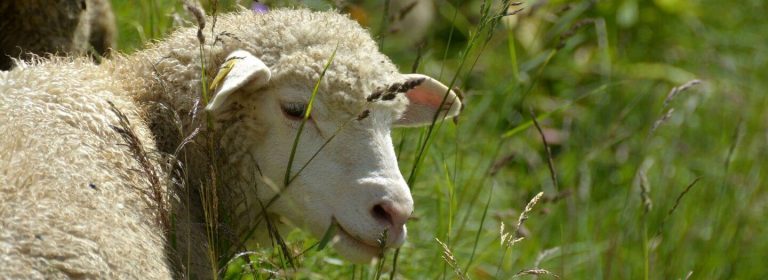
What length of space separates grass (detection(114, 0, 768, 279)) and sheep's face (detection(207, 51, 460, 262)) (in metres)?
0.14

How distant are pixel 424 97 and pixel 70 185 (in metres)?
1.42

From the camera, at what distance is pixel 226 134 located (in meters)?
3.57

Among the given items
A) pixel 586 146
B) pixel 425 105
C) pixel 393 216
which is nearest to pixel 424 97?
pixel 425 105

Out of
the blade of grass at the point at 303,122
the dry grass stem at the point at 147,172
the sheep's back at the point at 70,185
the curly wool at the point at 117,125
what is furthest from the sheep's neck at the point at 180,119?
the dry grass stem at the point at 147,172

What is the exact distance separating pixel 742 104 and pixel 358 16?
224 centimetres

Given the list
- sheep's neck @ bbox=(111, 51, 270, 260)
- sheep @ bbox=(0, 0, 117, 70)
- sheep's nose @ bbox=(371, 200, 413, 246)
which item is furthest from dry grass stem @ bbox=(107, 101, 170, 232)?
sheep @ bbox=(0, 0, 117, 70)

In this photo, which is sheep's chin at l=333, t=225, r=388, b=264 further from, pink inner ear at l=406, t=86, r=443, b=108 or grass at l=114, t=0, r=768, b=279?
pink inner ear at l=406, t=86, r=443, b=108

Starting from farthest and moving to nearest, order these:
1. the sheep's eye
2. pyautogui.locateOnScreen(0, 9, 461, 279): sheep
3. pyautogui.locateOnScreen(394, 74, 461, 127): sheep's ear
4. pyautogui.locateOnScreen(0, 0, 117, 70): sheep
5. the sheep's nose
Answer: pyautogui.locateOnScreen(0, 0, 117, 70): sheep, pyautogui.locateOnScreen(394, 74, 461, 127): sheep's ear, the sheep's eye, the sheep's nose, pyautogui.locateOnScreen(0, 9, 461, 279): sheep

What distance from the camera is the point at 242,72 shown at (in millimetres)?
3318

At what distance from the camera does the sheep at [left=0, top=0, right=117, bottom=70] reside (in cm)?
423

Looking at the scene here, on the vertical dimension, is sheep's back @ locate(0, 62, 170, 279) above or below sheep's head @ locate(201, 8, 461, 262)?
above

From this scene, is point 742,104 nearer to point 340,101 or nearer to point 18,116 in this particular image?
point 340,101

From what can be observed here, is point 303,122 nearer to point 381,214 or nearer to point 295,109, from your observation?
point 295,109

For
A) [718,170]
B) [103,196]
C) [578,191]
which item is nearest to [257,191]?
[103,196]
